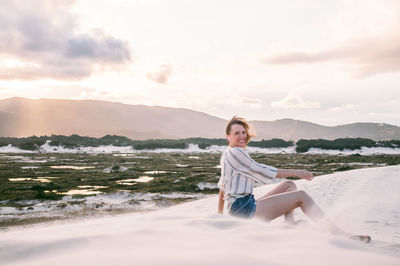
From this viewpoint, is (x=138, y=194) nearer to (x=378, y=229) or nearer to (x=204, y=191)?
(x=204, y=191)

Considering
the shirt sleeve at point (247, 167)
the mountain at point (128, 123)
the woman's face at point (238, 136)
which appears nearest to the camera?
the shirt sleeve at point (247, 167)

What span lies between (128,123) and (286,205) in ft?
523

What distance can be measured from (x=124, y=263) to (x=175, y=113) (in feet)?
589

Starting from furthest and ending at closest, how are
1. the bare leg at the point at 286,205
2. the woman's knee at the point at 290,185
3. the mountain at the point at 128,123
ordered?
the mountain at the point at 128,123
the woman's knee at the point at 290,185
the bare leg at the point at 286,205

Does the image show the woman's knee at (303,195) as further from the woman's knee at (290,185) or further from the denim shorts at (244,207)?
the denim shorts at (244,207)

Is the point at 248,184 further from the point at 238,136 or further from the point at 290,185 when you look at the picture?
the point at 290,185

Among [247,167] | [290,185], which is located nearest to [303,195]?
[290,185]

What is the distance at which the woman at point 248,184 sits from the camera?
407 cm

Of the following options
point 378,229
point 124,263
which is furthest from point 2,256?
point 378,229

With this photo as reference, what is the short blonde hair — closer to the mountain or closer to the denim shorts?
the denim shorts

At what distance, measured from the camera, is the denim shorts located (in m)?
4.09

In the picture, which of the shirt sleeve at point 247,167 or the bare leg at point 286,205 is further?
the bare leg at point 286,205

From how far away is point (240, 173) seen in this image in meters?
4.14

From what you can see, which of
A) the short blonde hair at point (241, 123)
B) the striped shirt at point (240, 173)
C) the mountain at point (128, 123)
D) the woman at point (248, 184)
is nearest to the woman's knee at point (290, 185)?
the woman at point (248, 184)
